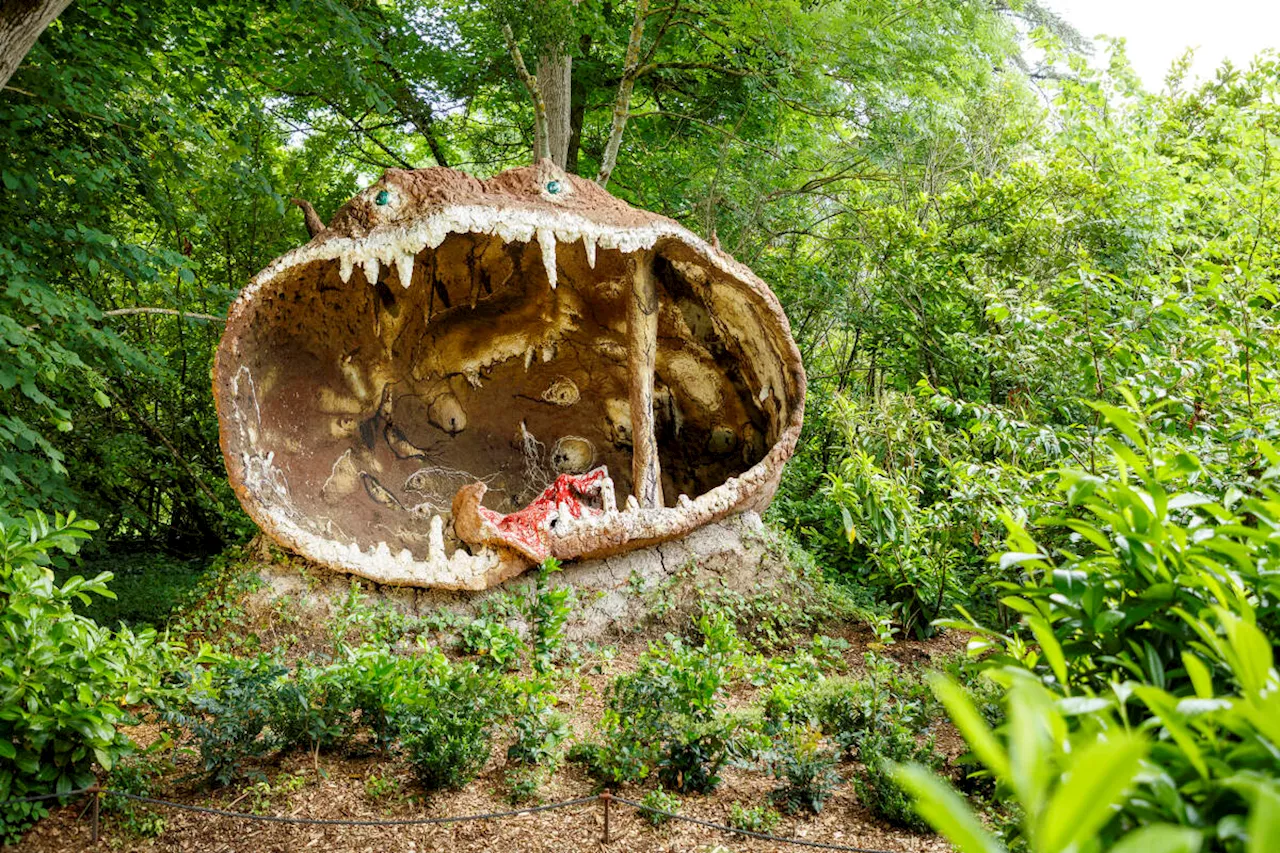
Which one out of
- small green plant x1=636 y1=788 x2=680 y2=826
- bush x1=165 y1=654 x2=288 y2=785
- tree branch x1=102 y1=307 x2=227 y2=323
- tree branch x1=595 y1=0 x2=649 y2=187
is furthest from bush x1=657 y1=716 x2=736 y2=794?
tree branch x1=595 y1=0 x2=649 y2=187

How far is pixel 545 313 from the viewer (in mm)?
6109

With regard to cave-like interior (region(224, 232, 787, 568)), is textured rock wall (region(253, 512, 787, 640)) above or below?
below

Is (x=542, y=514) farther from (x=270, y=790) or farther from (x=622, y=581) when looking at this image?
(x=270, y=790)

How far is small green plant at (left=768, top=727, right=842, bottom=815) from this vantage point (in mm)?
3029

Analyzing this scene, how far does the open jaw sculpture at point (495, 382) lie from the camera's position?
4.47m

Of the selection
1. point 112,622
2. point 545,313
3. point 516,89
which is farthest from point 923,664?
point 516,89

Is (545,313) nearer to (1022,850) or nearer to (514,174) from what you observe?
(514,174)

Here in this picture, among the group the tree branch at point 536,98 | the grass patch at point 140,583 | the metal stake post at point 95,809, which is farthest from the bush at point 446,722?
the tree branch at point 536,98

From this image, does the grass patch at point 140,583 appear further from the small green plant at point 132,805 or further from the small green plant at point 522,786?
the small green plant at point 522,786

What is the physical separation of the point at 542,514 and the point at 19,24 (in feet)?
10.1

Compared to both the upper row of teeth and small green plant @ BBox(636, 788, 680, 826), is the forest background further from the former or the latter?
small green plant @ BBox(636, 788, 680, 826)

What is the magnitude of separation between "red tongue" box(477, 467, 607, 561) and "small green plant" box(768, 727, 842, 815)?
6.01ft

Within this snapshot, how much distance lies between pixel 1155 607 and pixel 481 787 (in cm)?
233

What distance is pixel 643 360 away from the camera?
5559 millimetres
